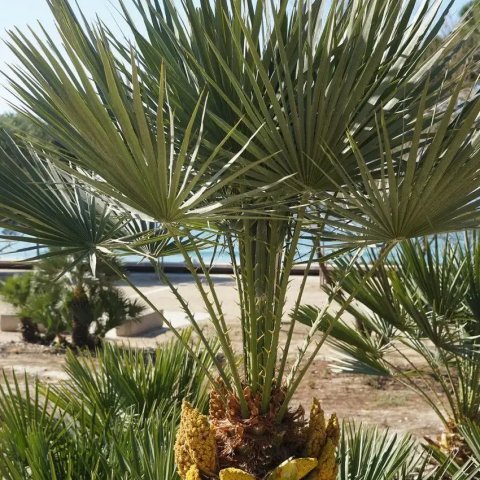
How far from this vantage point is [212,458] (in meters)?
2.71

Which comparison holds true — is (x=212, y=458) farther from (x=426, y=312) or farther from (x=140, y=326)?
(x=140, y=326)

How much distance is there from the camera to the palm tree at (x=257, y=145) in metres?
2.22

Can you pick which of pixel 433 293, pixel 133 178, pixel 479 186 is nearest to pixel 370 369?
pixel 433 293

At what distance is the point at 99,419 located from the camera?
3.60 meters

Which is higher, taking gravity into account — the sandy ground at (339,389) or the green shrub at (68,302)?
the green shrub at (68,302)

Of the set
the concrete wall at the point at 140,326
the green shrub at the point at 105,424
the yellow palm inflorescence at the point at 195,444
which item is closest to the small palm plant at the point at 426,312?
the green shrub at the point at 105,424

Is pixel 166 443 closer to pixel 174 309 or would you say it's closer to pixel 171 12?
pixel 171 12

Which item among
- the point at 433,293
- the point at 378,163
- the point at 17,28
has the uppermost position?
the point at 17,28

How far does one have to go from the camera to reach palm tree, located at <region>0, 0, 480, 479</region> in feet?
7.27

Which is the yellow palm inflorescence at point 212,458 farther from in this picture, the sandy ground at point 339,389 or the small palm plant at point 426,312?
the sandy ground at point 339,389

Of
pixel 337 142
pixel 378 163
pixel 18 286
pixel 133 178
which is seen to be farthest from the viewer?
pixel 18 286

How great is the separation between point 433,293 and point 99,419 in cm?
195

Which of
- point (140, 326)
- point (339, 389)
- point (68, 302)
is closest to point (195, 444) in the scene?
point (339, 389)

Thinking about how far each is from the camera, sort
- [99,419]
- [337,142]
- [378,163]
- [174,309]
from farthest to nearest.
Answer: [174,309] → [99,419] → [378,163] → [337,142]
